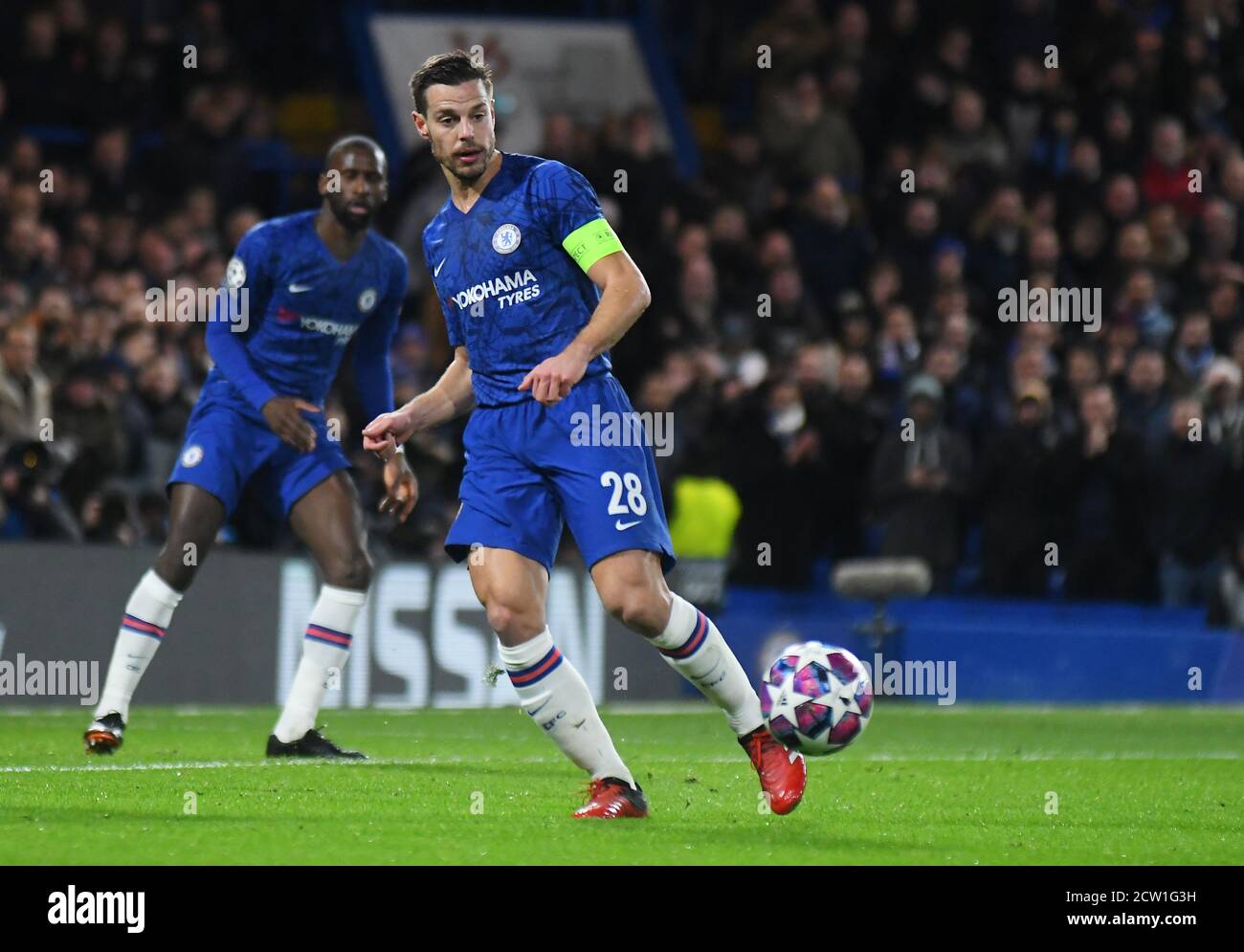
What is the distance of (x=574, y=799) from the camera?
25.8 feet

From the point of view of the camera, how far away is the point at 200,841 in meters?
6.54

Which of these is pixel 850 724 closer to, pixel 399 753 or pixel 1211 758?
pixel 399 753

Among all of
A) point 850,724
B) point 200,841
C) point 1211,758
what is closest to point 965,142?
point 1211,758

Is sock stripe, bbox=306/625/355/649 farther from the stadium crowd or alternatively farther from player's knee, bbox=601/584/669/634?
the stadium crowd

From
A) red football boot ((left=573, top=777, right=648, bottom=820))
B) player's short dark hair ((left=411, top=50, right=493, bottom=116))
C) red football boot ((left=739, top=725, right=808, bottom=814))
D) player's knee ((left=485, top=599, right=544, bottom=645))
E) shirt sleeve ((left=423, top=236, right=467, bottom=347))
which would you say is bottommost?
red football boot ((left=573, top=777, right=648, bottom=820))

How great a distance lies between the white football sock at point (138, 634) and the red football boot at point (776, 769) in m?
3.17

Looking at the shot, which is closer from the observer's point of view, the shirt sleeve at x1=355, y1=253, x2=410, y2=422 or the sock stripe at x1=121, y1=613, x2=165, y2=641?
the sock stripe at x1=121, y1=613, x2=165, y2=641

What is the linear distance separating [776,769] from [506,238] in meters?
1.88

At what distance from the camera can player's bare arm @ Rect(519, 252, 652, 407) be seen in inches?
264

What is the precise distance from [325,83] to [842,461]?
6873 millimetres

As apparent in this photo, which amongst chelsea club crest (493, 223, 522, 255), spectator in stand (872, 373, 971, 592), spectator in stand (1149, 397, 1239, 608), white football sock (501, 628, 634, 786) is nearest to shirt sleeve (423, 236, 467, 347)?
chelsea club crest (493, 223, 522, 255)

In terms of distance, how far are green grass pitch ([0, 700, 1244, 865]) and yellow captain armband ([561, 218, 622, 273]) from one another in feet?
5.70

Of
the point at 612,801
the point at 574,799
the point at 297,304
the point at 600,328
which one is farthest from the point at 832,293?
the point at 600,328

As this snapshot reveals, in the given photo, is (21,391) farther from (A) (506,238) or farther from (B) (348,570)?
(A) (506,238)
